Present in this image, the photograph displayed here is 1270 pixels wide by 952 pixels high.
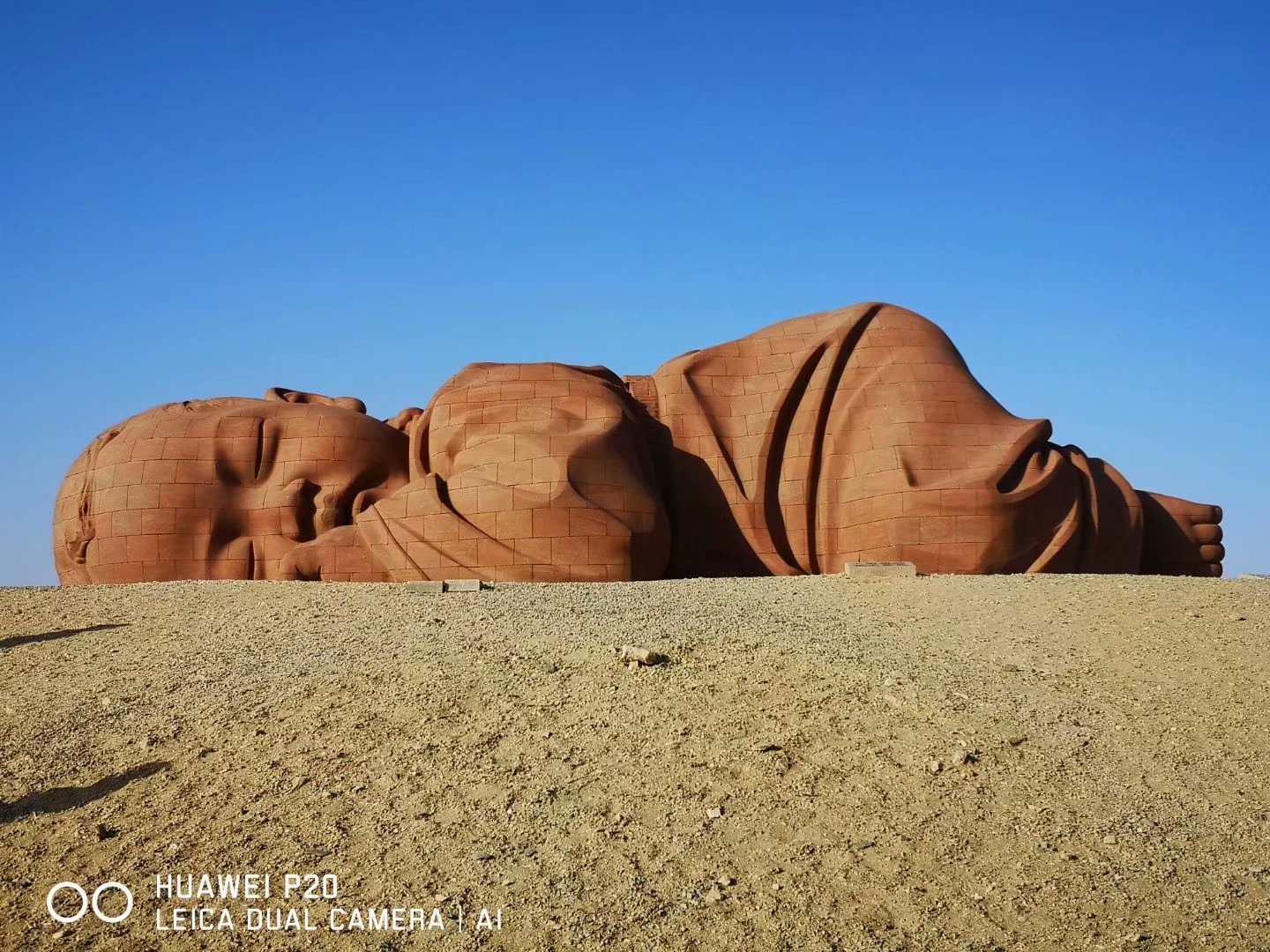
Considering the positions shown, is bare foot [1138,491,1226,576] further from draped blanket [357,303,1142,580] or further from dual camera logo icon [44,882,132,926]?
dual camera logo icon [44,882,132,926]

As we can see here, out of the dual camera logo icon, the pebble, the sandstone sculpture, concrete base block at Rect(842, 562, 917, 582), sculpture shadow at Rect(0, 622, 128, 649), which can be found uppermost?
the sandstone sculpture

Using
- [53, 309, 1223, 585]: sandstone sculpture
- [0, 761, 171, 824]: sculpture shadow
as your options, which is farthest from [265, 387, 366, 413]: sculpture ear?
[0, 761, 171, 824]: sculpture shadow

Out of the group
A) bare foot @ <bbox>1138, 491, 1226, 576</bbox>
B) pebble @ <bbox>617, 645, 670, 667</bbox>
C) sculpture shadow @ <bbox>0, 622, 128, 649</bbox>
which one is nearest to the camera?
pebble @ <bbox>617, 645, 670, 667</bbox>

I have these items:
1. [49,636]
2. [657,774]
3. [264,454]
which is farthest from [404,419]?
[657,774]

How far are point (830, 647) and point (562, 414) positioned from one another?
16.9ft

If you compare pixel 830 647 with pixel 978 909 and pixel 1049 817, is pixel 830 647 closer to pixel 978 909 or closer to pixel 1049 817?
pixel 1049 817

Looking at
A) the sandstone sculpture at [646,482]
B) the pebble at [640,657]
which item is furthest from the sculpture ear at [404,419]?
the pebble at [640,657]

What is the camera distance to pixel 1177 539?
14.6 meters

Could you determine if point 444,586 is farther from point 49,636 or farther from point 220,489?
point 220,489

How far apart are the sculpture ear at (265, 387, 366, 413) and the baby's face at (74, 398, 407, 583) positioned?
1337 mm

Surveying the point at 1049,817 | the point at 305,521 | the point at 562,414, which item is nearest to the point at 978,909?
the point at 1049,817

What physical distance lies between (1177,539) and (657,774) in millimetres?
9619

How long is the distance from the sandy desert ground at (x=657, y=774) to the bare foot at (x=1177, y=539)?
402 centimetres

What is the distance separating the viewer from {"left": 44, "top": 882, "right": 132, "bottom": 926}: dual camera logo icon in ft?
19.9
